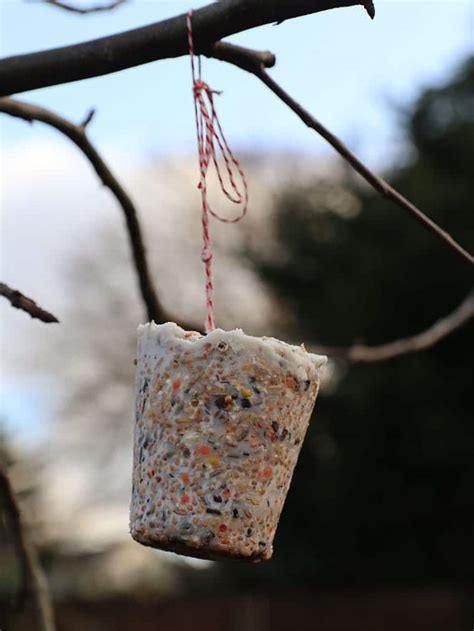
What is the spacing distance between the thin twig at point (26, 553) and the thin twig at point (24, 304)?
2.05ft

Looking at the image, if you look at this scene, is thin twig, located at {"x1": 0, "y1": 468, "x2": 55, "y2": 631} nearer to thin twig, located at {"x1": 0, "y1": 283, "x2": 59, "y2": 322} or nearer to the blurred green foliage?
thin twig, located at {"x1": 0, "y1": 283, "x2": 59, "y2": 322}

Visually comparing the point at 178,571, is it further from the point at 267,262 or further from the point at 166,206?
the point at 166,206

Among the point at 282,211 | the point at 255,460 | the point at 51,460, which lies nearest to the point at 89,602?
the point at 51,460

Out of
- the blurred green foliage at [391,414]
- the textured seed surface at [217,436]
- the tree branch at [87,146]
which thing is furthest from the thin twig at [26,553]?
the blurred green foliage at [391,414]

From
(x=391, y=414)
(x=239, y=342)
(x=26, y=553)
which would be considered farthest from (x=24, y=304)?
(x=391, y=414)

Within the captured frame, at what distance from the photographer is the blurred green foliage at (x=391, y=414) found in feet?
24.1

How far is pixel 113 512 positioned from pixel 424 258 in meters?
5.44

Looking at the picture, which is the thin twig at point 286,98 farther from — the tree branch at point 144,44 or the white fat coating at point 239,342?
the white fat coating at point 239,342

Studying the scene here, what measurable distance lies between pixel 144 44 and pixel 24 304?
36cm

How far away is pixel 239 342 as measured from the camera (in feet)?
3.53

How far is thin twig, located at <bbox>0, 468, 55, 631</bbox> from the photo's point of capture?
189 cm

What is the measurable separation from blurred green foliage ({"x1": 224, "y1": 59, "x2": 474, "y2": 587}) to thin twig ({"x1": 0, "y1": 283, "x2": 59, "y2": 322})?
6105 millimetres

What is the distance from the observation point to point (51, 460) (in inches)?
436

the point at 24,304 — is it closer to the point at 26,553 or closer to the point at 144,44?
the point at 144,44
